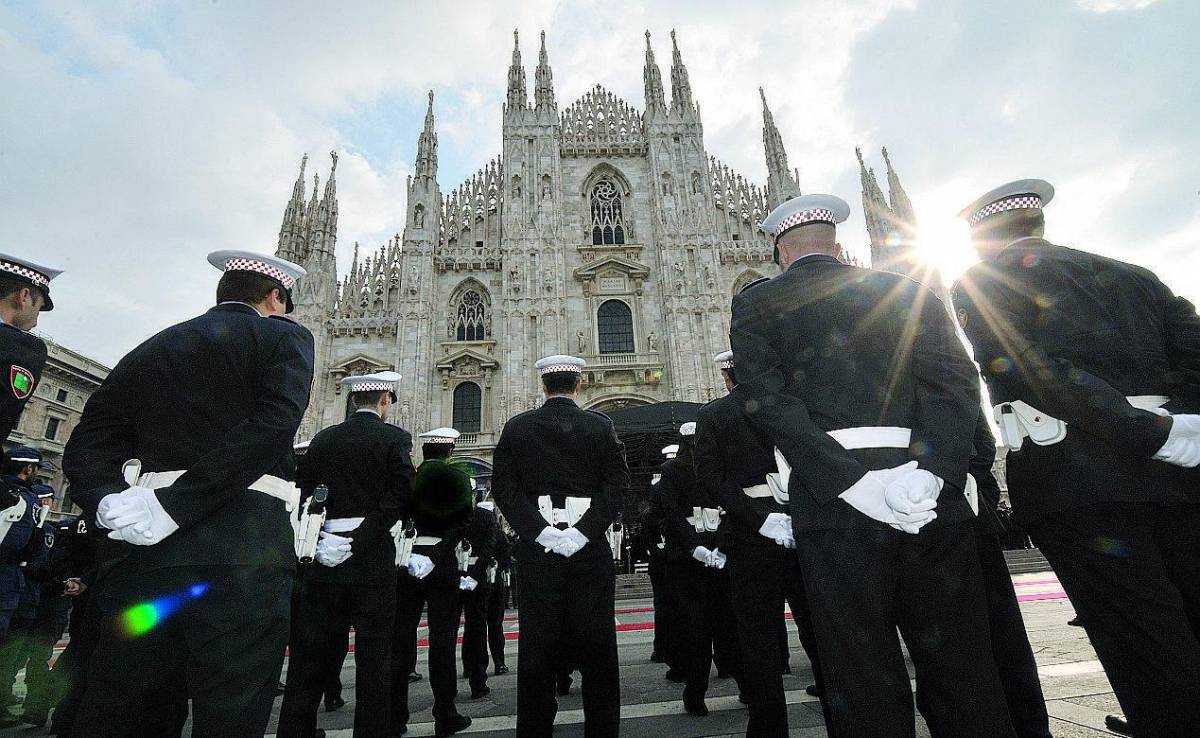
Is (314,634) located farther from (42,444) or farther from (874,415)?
(42,444)

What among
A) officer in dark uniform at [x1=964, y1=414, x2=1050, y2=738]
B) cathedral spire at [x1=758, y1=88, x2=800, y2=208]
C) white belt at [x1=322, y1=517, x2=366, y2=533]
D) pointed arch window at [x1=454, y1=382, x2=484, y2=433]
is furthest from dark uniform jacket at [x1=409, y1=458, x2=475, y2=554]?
cathedral spire at [x1=758, y1=88, x2=800, y2=208]

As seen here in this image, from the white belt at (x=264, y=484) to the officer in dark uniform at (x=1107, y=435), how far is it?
3.01 meters

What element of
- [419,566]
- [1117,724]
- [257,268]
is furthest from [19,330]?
[1117,724]

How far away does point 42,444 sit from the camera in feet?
84.5

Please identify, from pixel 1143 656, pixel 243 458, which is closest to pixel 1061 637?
pixel 1143 656

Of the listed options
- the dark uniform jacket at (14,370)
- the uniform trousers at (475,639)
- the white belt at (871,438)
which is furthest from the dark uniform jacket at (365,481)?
the white belt at (871,438)

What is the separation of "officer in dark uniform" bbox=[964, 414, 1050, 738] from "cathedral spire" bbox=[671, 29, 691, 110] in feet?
94.4

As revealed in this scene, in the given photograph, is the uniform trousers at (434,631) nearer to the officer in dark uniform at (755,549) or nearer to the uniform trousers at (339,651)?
the uniform trousers at (339,651)

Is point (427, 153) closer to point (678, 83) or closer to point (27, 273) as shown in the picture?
point (678, 83)

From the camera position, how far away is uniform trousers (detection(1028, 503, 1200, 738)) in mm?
1980

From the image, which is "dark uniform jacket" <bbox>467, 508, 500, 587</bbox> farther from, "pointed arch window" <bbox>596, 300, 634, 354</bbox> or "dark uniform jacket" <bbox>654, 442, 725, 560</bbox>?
"pointed arch window" <bbox>596, 300, 634, 354</bbox>

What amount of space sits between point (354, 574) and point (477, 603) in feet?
7.82

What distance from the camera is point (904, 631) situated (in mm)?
1942

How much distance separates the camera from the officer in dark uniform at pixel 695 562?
4902 mm
